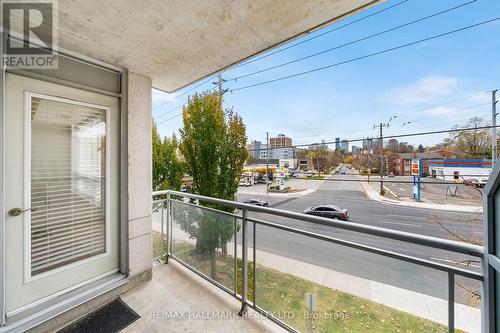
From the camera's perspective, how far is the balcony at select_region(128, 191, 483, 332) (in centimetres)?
118

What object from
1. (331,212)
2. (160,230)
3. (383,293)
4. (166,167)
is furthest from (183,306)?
(331,212)

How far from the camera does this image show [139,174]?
2.34 meters

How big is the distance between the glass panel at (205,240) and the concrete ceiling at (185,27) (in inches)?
66.8

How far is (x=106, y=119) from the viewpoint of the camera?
217cm

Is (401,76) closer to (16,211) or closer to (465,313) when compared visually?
(465,313)

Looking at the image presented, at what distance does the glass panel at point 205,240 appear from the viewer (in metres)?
2.26

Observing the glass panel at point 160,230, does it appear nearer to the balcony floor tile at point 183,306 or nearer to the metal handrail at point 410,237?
the balcony floor tile at point 183,306

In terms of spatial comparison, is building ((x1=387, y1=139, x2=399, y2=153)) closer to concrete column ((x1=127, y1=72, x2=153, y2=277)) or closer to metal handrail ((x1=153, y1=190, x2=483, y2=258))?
metal handrail ((x1=153, y1=190, x2=483, y2=258))

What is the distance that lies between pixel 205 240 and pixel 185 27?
223 cm

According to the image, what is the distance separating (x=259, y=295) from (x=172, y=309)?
884 mm

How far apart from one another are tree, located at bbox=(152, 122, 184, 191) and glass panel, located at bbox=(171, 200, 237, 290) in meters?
3.05

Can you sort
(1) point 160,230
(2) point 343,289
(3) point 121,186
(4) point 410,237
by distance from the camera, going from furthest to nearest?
(1) point 160,230 → (3) point 121,186 → (2) point 343,289 → (4) point 410,237

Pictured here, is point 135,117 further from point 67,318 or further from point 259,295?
point 259,295

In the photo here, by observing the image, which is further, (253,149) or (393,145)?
(393,145)
